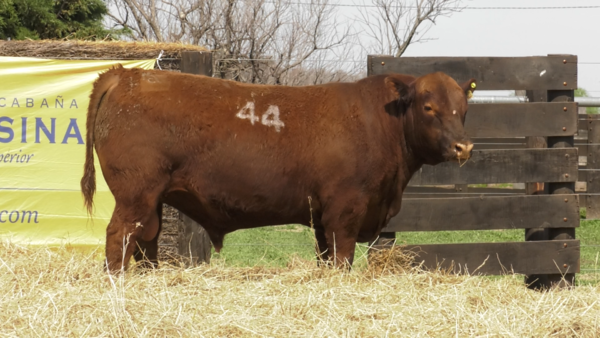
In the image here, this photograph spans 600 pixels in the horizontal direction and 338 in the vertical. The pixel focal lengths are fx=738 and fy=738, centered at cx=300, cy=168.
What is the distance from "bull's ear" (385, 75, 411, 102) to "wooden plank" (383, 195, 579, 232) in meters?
1.06

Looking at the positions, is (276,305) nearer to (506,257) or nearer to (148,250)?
(148,250)

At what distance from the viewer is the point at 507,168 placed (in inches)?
260

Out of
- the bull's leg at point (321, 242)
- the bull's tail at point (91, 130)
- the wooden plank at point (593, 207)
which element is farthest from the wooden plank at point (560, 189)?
the wooden plank at point (593, 207)

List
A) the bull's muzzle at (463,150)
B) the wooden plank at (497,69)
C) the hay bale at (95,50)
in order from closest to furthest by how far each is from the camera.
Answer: the bull's muzzle at (463,150) → the wooden plank at (497,69) → the hay bale at (95,50)

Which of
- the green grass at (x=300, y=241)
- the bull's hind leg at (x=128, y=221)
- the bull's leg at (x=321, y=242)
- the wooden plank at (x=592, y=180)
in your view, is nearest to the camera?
the bull's hind leg at (x=128, y=221)

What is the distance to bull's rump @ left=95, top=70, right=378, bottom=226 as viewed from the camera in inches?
208

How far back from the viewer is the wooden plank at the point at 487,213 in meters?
6.48

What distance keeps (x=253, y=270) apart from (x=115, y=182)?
4.01 ft

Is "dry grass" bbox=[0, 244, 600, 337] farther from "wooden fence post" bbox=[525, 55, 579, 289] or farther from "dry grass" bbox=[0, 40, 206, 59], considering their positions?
"dry grass" bbox=[0, 40, 206, 59]

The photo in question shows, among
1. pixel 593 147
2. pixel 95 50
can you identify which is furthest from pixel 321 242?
pixel 593 147

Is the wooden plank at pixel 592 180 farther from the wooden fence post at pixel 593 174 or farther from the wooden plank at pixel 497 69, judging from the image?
the wooden plank at pixel 497 69

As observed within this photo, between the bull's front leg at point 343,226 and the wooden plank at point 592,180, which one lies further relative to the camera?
the wooden plank at point 592,180

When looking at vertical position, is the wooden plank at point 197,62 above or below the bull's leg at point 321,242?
above

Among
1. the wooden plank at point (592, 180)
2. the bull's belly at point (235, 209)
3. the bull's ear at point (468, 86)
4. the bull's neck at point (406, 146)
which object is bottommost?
the wooden plank at point (592, 180)
